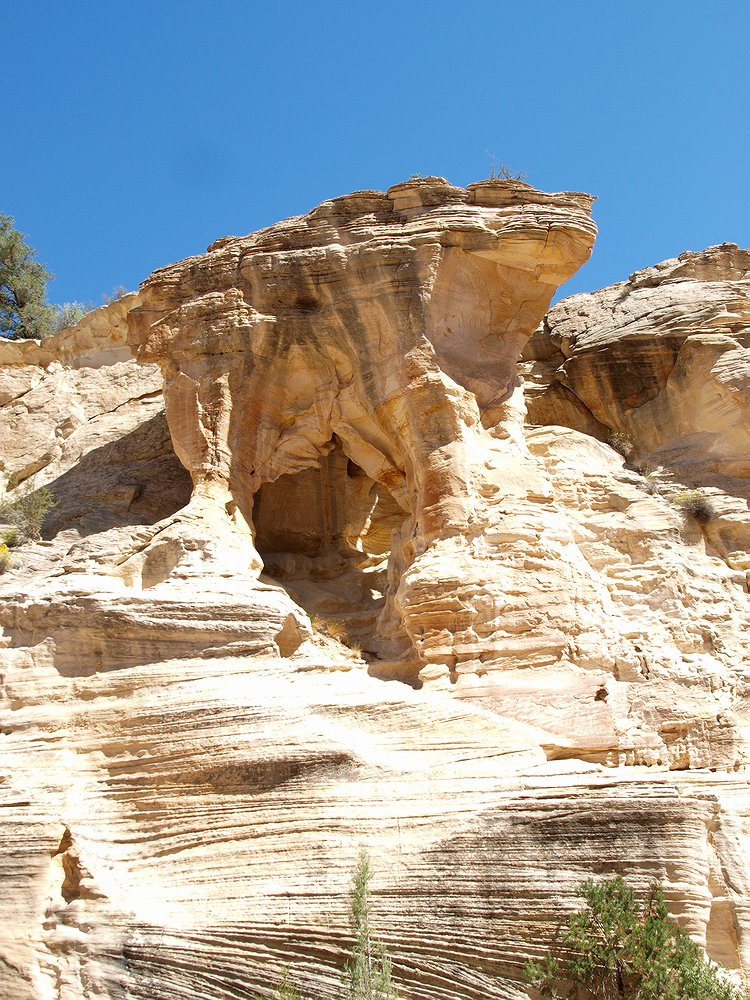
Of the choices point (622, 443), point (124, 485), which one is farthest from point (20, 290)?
point (622, 443)

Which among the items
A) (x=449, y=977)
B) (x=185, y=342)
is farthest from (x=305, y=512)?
(x=449, y=977)

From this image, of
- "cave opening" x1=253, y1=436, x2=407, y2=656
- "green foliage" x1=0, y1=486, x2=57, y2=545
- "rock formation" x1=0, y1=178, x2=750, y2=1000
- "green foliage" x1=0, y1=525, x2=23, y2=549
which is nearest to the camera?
"rock formation" x1=0, y1=178, x2=750, y2=1000

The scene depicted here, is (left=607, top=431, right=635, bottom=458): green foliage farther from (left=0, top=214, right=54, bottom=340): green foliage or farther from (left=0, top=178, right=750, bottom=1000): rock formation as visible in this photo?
(left=0, top=214, right=54, bottom=340): green foliage

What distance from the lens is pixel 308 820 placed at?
31.3ft

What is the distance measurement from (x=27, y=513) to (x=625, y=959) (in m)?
10.2

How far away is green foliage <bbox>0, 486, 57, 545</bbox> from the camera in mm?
14391

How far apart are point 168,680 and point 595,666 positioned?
473 cm

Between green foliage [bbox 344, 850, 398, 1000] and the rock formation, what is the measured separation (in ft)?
0.47

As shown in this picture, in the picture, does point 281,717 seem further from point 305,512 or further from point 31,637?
point 305,512

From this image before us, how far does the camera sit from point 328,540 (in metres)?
16.2

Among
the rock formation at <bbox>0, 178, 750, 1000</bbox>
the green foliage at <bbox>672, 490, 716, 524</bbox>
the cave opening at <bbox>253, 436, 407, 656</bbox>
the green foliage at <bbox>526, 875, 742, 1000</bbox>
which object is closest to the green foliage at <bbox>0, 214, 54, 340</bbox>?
the rock formation at <bbox>0, 178, 750, 1000</bbox>

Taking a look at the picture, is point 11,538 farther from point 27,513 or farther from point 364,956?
point 364,956

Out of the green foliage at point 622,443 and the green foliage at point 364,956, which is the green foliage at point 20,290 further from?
the green foliage at point 364,956

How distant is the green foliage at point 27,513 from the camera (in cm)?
1439
